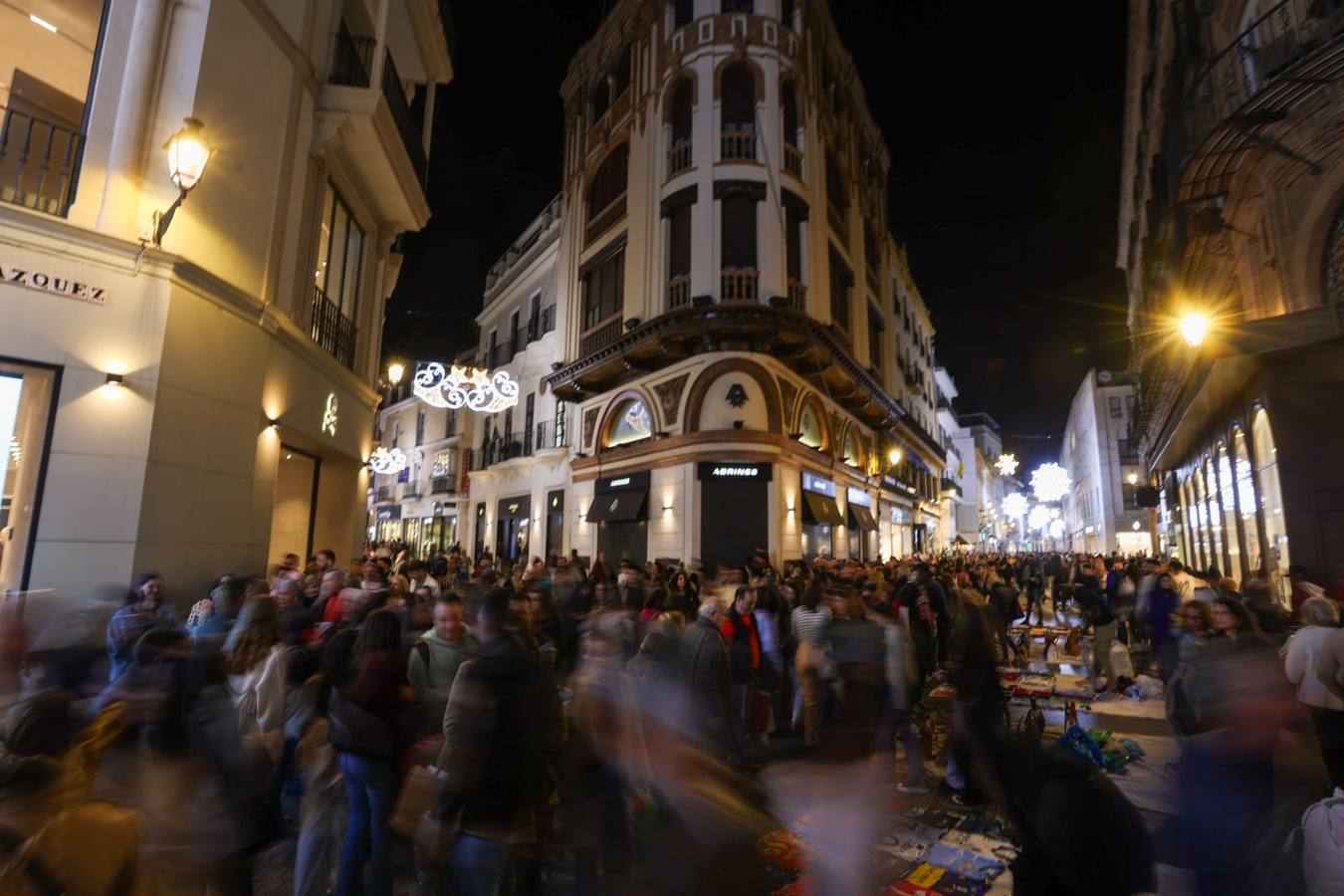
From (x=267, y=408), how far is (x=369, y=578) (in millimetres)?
3061

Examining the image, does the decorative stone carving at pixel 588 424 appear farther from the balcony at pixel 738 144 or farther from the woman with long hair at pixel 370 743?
the woman with long hair at pixel 370 743

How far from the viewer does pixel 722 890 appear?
→ 4.39 metres

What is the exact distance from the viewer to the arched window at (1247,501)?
12648mm

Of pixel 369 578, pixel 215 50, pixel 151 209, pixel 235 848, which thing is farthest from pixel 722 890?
pixel 215 50

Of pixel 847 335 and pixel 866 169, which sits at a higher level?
pixel 866 169

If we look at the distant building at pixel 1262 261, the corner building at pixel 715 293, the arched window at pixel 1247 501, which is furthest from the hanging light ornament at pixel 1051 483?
the arched window at pixel 1247 501

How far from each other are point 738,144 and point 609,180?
18.6 feet

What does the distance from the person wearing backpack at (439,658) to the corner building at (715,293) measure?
12.5 m

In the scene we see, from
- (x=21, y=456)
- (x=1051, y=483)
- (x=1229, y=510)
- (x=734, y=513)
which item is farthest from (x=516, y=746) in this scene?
(x=1051, y=483)

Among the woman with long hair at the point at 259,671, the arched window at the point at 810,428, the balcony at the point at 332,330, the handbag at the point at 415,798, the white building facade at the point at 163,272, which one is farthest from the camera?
the arched window at the point at 810,428

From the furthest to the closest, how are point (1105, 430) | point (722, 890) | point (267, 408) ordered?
1. point (1105, 430)
2. point (267, 408)
3. point (722, 890)

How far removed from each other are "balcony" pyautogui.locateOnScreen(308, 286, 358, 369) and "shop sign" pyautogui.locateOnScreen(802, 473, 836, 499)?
12123mm

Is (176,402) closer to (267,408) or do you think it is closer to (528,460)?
(267,408)

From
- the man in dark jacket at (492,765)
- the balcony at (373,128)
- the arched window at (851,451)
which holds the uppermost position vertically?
the balcony at (373,128)
